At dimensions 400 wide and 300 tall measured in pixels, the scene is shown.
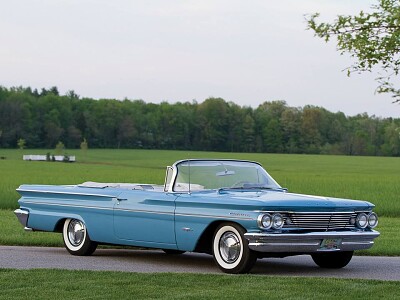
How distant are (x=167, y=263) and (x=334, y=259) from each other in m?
2.10

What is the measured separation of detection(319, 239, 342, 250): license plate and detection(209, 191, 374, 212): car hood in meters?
0.35

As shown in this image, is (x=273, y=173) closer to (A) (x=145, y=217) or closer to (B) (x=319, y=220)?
(A) (x=145, y=217)

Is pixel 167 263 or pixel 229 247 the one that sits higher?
pixel 229 247

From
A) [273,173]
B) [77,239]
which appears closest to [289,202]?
[77,239]

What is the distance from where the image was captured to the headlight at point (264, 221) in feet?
36.8

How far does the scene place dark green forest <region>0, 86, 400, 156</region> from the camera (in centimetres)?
14325

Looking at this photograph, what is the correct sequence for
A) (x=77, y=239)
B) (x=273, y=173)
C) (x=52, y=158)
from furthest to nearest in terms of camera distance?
1. (x=52, y=158)
2. (x=273, y=173)
3. (x=77, y=239)

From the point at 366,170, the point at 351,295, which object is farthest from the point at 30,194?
the point at 366,170

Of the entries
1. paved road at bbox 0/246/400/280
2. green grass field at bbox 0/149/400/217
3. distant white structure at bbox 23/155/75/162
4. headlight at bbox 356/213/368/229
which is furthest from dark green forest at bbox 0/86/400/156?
headlight at bbox 356/213/368/229

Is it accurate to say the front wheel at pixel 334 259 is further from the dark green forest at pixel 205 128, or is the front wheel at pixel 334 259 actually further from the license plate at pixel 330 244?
the dark green forest at pixel 205 128

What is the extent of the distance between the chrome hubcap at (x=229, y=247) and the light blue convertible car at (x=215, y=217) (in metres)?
0.01

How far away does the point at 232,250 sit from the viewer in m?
→ 11.6

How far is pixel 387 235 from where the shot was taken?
18109 millimetres

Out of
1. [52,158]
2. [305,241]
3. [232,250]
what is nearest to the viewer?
[305,241]
